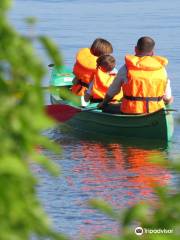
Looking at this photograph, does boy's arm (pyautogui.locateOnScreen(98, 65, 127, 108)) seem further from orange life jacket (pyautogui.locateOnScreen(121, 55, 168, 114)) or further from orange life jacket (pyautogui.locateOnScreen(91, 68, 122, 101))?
orange life jacket (pyautogui.locateOnScreen(91, 68, 122, 101))

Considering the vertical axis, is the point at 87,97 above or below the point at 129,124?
above

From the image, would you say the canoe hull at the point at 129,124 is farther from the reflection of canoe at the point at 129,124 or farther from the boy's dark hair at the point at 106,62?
the boy's dark hair at the point at 106,62

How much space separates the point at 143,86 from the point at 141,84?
0.11ft

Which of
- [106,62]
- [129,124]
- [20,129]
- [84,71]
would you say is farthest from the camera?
[84,71]

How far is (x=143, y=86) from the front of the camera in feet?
36.9

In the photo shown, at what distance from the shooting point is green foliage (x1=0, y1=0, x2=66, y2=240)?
77.6 inches

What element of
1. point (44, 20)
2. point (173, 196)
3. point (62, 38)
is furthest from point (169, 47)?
point (173, 196)

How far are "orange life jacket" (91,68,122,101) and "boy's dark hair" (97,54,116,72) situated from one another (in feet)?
0.22

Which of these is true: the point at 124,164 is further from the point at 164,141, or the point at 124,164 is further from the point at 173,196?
the point at 173,196

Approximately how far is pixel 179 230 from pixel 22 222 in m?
0.42

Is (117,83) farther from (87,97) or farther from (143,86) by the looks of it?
(87,97)

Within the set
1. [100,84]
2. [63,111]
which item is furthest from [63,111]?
[100,84]

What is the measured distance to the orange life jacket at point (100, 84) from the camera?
12.0m

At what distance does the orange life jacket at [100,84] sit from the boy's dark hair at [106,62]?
7 centimetres
